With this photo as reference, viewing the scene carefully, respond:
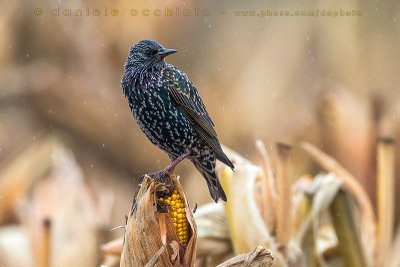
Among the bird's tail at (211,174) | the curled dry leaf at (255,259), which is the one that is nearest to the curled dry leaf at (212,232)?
the bird's tail at (211,174)

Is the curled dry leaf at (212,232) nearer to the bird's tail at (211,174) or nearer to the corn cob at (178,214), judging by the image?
the bird's tail at (211,174)

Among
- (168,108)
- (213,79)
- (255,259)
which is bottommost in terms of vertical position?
(255,259)

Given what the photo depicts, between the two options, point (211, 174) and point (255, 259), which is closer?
point (255, 259)

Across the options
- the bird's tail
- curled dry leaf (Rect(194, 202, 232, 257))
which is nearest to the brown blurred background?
curled dry leaf (Rect(194, 202, 232, 257))

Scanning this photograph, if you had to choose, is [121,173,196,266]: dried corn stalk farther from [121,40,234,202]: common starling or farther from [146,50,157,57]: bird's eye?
[146,50,157,57]: bird's eye

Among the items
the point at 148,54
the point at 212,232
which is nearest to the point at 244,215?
the point at 212,232

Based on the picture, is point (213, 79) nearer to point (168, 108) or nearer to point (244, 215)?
point (244, 215)

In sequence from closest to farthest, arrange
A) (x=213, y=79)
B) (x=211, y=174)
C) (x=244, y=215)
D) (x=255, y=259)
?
(x=255, y=259)
(x=211, y=174)
(x=244, y=215)
(x=213, y=79)
